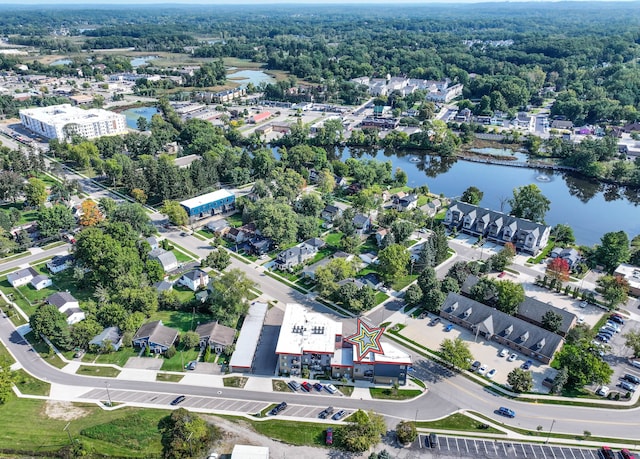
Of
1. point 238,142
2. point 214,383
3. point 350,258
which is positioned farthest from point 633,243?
point 238,142

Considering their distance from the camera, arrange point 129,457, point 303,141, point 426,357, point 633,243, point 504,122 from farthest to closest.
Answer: point 504,122 → point 303,141 → point 633,243 → point 426,357 → point 129,457

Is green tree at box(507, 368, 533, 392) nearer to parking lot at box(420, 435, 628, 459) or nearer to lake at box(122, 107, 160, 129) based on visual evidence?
parking lot at box(420, 435, 628, 459)

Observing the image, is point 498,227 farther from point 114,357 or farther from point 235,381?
point 114,357

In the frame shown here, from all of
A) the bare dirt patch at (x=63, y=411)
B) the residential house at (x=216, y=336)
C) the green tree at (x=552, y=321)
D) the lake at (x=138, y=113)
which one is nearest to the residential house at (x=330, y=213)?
the residential house at (x=216, y=336)

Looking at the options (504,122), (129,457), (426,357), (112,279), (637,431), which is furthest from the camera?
(504,122)

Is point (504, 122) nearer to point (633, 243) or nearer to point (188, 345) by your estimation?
point (633, 243)

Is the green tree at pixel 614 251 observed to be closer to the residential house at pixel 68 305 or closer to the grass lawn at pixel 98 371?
the grass lawn at pixel 98 371

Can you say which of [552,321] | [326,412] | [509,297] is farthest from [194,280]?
[552,321]
